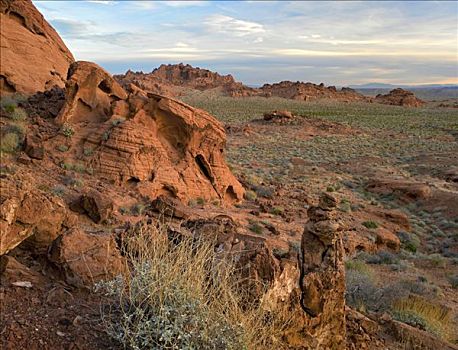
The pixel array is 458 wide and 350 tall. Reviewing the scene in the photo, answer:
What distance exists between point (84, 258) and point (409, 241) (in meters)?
11.6

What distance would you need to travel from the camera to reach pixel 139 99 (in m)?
13.2

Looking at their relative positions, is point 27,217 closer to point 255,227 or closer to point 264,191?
point 255,227

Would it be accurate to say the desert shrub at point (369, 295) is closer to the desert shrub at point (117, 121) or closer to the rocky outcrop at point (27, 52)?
the desert shrub at point (117, 121)

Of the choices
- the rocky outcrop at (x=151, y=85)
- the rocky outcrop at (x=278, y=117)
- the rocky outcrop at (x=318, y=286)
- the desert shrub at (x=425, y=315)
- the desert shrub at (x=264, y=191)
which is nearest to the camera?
the rocky outcrop at (x=318, y=286)

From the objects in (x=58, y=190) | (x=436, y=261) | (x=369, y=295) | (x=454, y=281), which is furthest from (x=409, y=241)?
(x=58, y=190)

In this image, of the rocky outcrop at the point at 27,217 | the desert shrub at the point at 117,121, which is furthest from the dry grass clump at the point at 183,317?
the desert shrub at the point at 117,121

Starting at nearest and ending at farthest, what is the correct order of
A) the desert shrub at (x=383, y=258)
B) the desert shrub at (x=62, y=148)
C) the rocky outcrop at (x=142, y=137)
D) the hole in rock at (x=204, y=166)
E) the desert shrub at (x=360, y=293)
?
the desert shrub at (x=360, y=293) < the desert shrub at (x=383, y=258) < the desert shrub at (x=62, y=148) < the rocky outcrop at (x=142, y=137) < the hole in rock at (x=204, y=166)

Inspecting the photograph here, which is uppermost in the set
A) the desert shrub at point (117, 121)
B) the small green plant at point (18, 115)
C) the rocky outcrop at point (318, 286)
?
the small green plant at point (18, 115)

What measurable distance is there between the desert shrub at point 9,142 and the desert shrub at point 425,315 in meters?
9.65

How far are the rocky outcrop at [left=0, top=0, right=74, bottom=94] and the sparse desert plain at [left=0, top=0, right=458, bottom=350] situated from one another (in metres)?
0.08

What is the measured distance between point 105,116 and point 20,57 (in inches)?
257

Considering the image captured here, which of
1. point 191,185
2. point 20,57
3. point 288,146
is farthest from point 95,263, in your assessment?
point 288,146

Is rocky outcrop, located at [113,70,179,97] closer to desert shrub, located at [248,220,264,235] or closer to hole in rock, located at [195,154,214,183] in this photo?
hole in rock, located at [195,154,214,183]

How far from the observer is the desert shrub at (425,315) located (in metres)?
6.15
